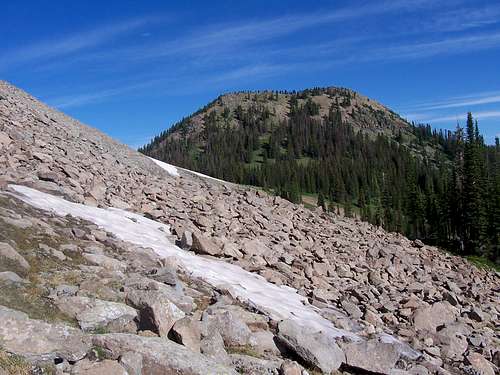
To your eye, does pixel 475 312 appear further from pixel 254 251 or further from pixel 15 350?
pixel 15 350

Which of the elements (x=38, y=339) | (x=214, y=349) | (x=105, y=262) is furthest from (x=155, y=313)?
(x=105, y=262)

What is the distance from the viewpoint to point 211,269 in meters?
15.7

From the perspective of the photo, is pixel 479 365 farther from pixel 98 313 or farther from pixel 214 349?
pixel 98 313

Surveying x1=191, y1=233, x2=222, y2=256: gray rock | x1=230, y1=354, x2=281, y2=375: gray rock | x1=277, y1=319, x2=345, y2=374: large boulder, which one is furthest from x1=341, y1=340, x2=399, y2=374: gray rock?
x1=191, y1=233, x2=222, y2=256: gray rock

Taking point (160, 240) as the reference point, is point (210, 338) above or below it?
below

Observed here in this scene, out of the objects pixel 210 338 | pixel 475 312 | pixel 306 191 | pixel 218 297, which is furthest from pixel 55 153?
pixel 306 191

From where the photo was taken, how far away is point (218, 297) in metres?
12.0

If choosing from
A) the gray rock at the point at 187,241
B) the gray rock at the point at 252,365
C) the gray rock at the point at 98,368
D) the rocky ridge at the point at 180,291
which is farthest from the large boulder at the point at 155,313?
the gray rock at the point at 187,241

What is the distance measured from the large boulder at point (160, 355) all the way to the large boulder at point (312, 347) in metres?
2.67

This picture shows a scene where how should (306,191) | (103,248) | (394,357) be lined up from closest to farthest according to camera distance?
(394,357) → (103,248) → (306,191)

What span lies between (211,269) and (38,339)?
367 inches

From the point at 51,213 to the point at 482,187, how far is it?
86297 mm

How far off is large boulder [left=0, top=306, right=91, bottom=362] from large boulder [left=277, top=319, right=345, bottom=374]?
14.4ft

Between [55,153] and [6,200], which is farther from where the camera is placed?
[55,153]
